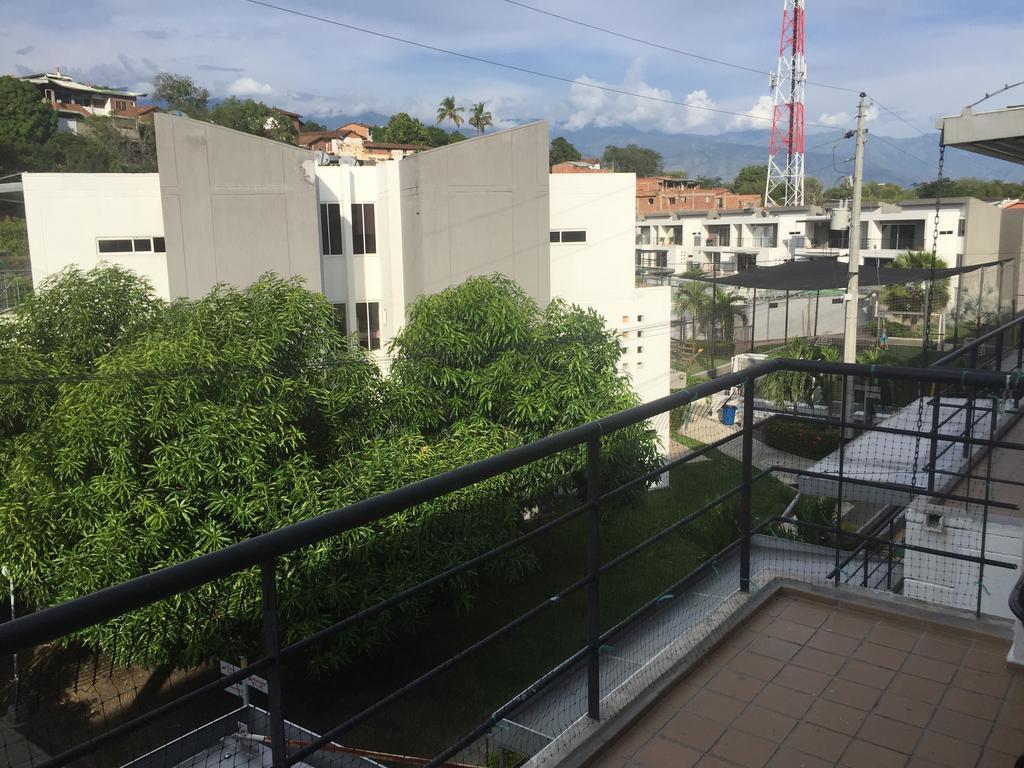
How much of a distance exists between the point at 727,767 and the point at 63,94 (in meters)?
94.9

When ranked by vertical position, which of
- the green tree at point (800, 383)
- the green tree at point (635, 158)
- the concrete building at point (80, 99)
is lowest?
the green tree at point (800, 383)

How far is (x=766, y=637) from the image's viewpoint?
11.0 ft

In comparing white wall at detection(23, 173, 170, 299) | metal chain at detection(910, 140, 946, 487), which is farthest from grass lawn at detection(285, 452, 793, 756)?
white wall at detection(23, 173, 170, 299)

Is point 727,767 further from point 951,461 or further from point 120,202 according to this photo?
point 120,202

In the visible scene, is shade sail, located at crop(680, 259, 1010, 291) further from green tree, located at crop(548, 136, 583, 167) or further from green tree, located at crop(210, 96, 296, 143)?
green tree, located at crop(548, 136, 583, 167)

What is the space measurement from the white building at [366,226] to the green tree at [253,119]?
38.0 m

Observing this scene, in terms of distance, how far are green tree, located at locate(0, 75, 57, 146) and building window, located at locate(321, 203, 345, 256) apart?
34.7m

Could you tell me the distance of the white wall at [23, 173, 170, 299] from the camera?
1919 cm

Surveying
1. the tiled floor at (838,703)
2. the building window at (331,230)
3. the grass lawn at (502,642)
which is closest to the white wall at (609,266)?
the building window at (331,230)

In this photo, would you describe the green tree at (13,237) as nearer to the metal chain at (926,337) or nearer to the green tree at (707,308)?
the green tree at (707,308)

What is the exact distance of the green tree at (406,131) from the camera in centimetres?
6259

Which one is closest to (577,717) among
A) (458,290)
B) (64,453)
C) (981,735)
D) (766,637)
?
(766,637)

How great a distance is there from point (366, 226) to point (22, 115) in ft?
128

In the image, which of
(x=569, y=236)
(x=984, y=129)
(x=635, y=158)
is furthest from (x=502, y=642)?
(x=635, y=158)
